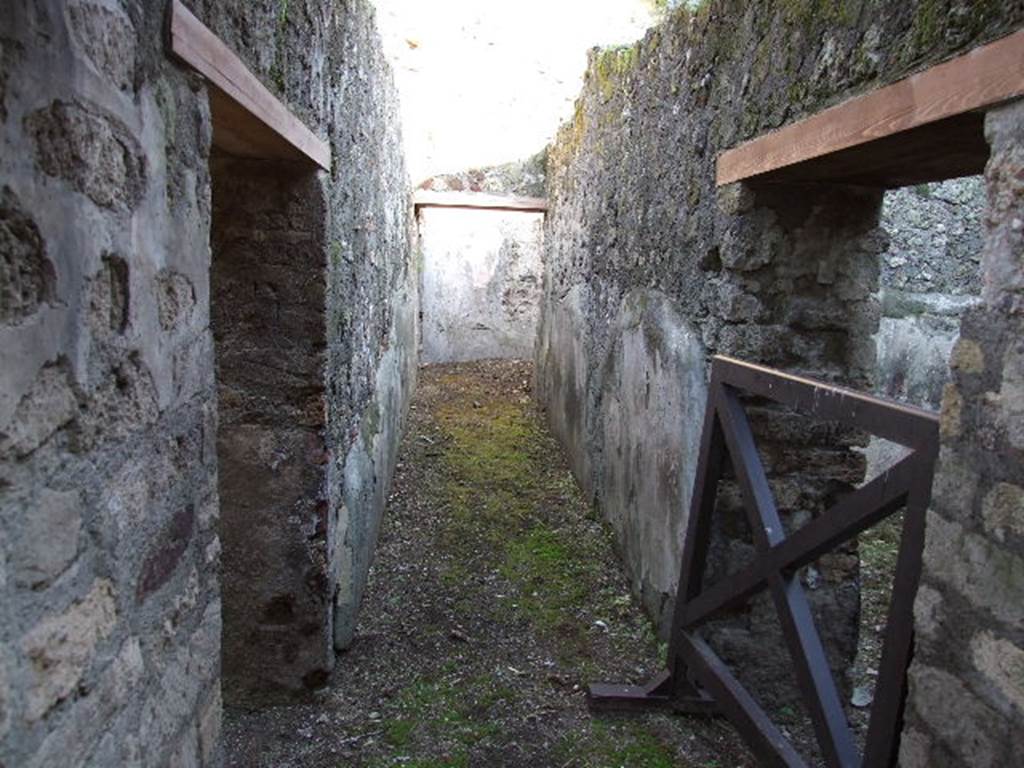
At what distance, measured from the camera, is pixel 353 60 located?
3514mm

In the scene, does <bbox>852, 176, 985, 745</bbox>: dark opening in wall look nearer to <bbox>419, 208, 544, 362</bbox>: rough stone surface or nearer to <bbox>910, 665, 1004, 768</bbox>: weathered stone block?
<bbox>910, 665, 1004, 768</bbox>: weathered stone block

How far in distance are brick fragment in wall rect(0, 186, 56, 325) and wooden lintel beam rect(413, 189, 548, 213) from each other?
7505 mm

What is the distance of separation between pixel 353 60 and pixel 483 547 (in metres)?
2.83

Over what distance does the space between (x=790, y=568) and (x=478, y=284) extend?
8.87 m

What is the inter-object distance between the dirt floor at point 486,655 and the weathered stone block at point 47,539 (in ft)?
6.28

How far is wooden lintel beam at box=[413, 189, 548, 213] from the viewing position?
27.1 ft

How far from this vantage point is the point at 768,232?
104 inches

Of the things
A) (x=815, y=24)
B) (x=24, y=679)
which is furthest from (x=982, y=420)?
(x=24, y=679)

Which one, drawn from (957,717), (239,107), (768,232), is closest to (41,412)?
(239,107)

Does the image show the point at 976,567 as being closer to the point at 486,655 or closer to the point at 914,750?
the point at 914,750

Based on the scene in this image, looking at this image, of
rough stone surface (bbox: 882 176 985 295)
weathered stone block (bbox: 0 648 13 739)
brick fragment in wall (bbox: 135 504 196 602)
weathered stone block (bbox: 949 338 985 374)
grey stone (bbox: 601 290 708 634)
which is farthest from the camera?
rough stone surface (bbox: 882 176 985 295)

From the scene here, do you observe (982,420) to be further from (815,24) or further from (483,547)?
(483,547)

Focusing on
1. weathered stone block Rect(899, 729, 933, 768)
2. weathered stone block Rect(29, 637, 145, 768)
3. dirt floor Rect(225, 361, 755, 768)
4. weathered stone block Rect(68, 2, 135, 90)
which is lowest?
dirt floor Rect(225, 361, 755, 768)

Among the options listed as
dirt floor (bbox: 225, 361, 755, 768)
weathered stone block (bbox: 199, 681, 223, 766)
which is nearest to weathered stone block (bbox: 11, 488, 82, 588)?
weathered stone block (bbox: 199, 681, 223, 766)
